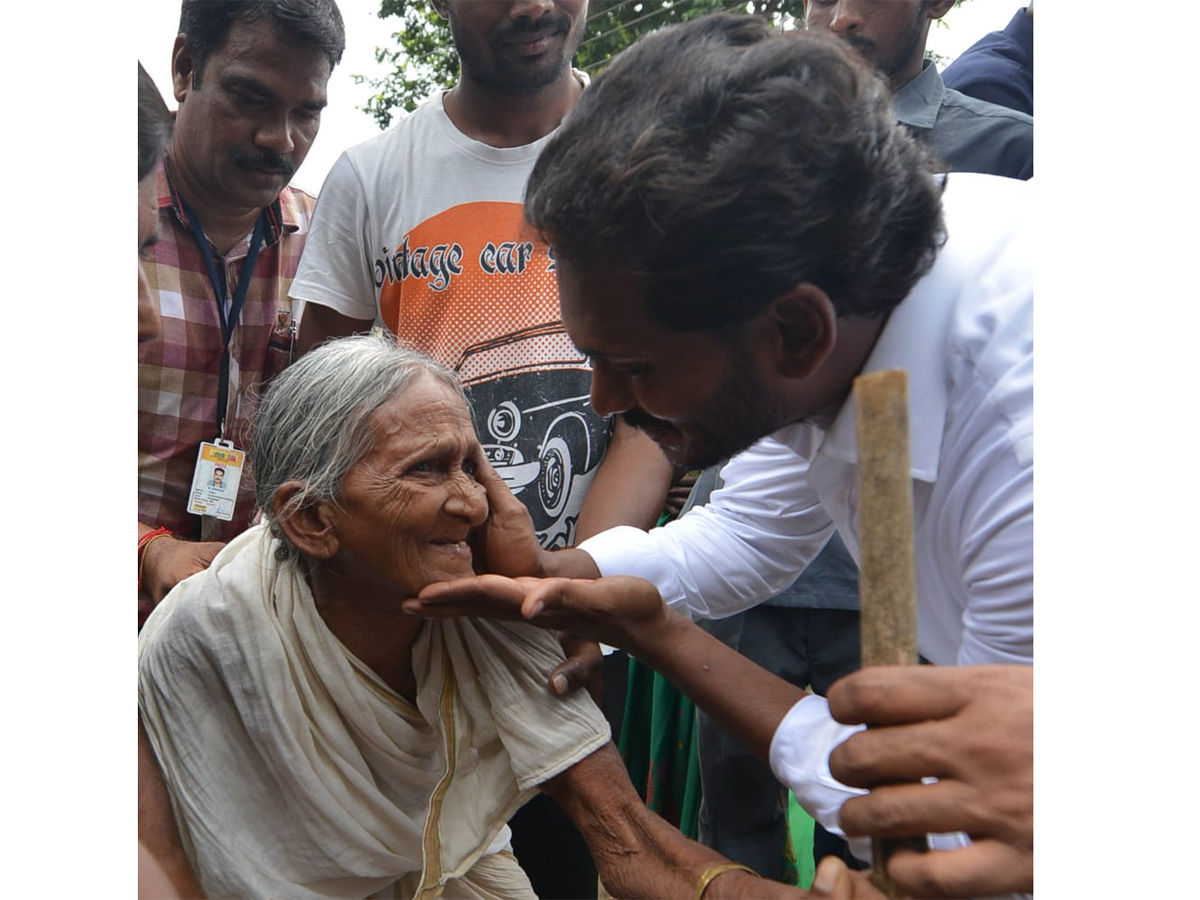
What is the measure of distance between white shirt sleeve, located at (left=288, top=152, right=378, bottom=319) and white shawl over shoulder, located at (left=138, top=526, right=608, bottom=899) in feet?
1.72

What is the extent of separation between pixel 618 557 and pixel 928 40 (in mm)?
1150

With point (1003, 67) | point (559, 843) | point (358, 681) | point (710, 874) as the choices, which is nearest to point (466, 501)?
point (358, 681)

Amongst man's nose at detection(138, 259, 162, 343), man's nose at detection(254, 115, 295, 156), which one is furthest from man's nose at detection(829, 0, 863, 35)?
man's nose at detection(138, 259, 162, 343)

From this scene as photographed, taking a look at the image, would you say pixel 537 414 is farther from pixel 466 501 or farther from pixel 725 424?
pixel 725 424

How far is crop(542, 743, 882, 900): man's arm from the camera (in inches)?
79.7

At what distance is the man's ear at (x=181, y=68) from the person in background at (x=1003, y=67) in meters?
1.42

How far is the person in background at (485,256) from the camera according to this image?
85.2 inches

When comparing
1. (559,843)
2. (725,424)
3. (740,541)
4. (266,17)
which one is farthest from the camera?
(559,843)

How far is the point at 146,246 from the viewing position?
220 centimetres

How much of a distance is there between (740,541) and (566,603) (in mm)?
470

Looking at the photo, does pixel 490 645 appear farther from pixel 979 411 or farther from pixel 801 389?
pixel 979 411

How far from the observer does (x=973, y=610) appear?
72.6 inches

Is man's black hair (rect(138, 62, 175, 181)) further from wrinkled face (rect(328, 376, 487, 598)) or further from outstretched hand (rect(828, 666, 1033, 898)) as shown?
outstretched hand (rect(828, 666, 1033, 898))

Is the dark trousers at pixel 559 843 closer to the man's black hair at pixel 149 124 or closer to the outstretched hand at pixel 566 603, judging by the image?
the outstretched hand at pixel 566 603
